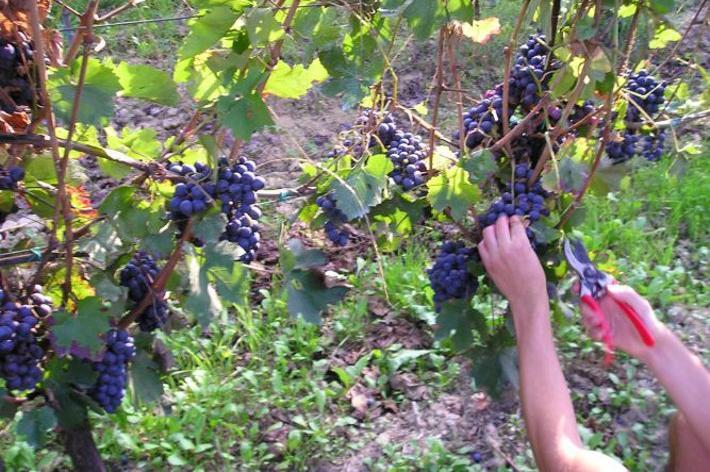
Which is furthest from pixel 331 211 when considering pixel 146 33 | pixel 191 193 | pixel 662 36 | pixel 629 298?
pixel 146 33

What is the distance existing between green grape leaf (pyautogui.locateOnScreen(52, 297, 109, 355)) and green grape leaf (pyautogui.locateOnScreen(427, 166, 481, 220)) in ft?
2.42

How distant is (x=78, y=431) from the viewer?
6.70 ft

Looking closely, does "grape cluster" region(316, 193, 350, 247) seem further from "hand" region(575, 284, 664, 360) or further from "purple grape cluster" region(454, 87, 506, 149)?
"hand" region(575, 284, 664, 360)

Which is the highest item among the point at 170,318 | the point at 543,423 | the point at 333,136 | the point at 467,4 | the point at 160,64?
the point at 160,64

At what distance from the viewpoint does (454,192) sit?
1718mm

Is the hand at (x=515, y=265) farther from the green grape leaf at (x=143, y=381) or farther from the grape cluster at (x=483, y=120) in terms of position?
the green grape leaf at (x=143, y=381)

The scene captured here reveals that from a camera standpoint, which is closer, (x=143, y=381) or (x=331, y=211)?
(x=331, y=211)

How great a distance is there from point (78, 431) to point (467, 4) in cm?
143

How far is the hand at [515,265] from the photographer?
1630 mm

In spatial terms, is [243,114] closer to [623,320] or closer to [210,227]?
[210,227]

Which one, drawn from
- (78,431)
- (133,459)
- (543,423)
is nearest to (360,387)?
(133,459)

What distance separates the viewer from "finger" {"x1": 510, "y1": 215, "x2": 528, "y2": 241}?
1646 mm

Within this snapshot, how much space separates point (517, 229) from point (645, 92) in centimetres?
72

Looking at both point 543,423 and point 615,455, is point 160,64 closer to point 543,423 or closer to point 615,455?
point 615,455
